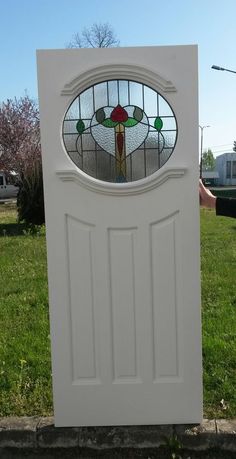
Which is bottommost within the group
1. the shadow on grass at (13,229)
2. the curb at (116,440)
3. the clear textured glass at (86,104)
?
the shadow on grass at (13,229)

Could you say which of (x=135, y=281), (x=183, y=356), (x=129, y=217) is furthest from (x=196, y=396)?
(x=129, y=217)

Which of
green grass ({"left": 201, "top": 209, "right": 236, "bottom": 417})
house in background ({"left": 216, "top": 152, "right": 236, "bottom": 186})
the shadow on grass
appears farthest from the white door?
house in background ({"left": 216, "top": 152, "right": 236, "bottom": 186})

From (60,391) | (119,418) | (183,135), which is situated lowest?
(119,418)

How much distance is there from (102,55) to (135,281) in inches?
49.3

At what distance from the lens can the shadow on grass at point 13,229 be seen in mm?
12742

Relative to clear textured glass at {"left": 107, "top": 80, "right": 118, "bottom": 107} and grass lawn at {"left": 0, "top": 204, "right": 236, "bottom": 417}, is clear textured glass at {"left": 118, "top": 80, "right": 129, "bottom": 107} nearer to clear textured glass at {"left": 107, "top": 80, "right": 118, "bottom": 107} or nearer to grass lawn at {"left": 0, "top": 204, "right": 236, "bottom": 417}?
clear textured glass at {"left": 107, "top": 80, "right": 118, "bottom": 107}

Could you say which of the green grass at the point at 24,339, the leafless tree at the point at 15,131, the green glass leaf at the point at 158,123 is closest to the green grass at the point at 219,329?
the green grass at the point at 24,339

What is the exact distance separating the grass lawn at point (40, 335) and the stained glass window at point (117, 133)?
162cm

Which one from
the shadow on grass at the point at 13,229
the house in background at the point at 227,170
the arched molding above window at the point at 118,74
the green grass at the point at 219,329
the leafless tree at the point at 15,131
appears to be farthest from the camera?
the house in background at the point at 227,170

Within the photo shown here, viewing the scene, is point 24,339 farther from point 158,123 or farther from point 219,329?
point 158,123

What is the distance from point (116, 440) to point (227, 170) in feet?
293

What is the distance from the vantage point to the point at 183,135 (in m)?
2.75

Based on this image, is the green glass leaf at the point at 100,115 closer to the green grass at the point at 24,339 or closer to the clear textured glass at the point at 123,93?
the clear textured glass at the point at 123,93

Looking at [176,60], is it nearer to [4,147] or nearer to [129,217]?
[129,217]
